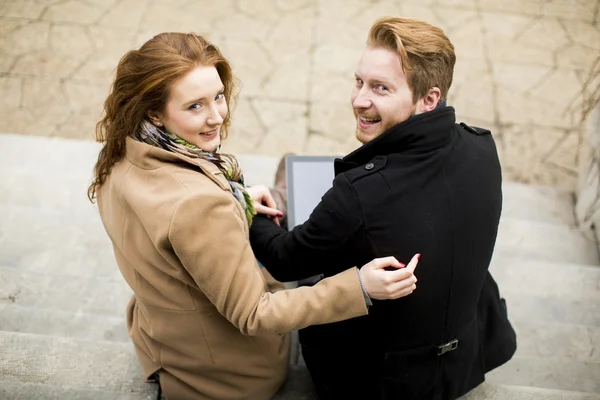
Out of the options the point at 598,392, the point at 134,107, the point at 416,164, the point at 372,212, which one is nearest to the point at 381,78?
the point at 416,164

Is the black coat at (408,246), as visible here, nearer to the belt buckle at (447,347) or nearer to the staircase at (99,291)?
the belt buckle at (447,347)

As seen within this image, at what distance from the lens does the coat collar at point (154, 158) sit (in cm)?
199

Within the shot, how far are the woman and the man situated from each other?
13 centimetres

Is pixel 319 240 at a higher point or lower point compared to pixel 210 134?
lower

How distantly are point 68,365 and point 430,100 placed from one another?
1705 millimetres

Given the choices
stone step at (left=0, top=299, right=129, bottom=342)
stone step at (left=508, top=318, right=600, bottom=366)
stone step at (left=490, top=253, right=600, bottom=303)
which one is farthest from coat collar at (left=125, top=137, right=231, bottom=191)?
stone step at (left=490, top=253, right=600, bottom=303)

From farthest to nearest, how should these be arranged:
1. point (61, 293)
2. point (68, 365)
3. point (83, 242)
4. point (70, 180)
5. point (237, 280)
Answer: point (70, 180) < point (83, 242) < point (61, 293) < point (68, 365) < point (237, 280)

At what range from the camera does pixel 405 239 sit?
1.99 meters

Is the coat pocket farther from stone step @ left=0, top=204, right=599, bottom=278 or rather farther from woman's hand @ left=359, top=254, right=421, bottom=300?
stone step @ left=0, top=204, right=599, bottom=278

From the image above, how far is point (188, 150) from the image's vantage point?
6.88ft

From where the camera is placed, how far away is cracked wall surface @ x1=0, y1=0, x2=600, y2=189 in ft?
17.3

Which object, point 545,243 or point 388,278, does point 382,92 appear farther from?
point 545,243

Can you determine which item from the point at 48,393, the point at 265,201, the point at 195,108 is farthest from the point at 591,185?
the point at 48,393

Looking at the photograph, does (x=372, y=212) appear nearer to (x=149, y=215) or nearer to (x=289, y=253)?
(x=289, y=253)
